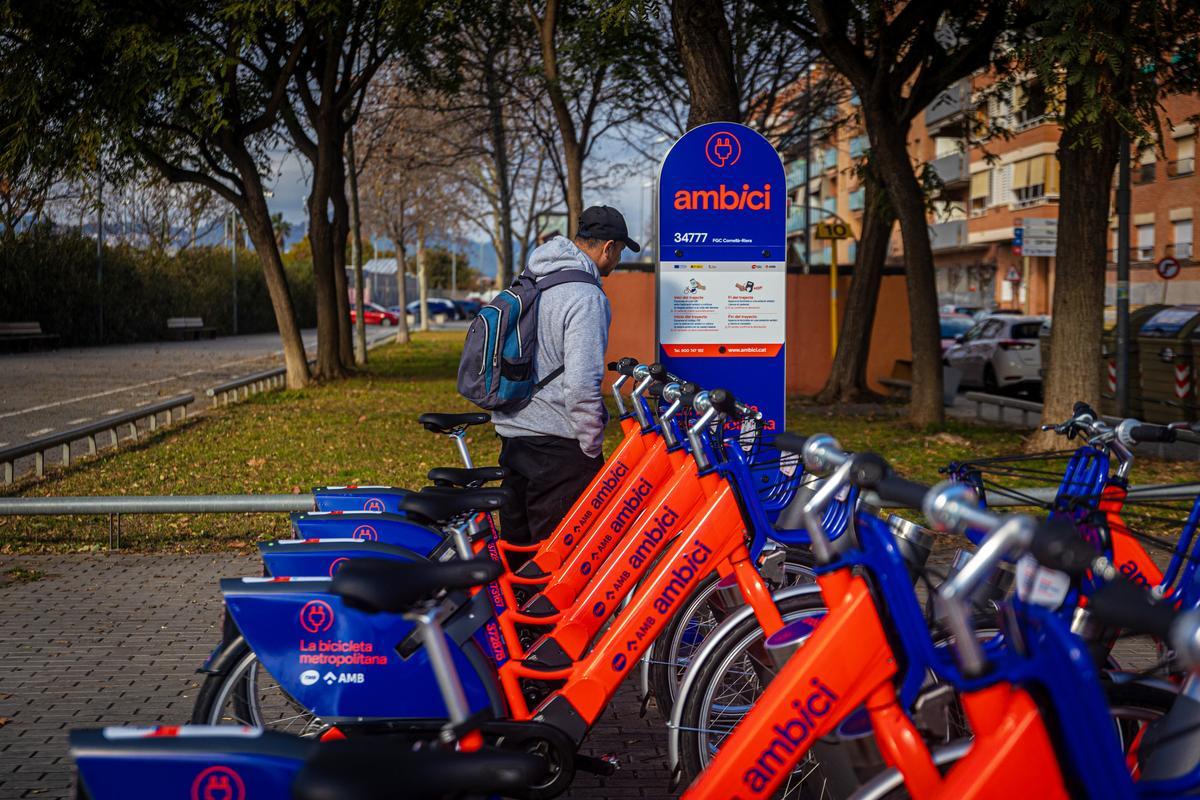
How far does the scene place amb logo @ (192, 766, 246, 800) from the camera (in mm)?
2289

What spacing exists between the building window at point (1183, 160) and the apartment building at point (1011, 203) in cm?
3

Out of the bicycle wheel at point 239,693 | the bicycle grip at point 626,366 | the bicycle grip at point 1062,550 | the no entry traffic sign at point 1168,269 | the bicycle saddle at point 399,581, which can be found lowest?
the bicycle wheel at point 239,693

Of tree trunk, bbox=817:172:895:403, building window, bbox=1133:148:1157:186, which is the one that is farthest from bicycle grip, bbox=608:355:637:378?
A: building window, bbox=1133:148:1157:186

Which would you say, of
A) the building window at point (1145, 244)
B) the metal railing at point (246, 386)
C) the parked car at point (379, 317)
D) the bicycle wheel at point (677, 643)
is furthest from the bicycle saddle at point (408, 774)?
the parked car at point (379, 317)

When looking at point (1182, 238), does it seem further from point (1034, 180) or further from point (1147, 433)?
point (1147, 433)

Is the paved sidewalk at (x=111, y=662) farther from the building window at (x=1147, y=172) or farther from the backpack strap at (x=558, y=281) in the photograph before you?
the building window at (x=1147, y=172)

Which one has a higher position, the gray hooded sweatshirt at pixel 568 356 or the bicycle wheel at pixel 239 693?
the gray hooded sweatshirt at pixel 568 356

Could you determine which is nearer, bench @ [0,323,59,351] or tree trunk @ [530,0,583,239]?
tree trunk @ [530,0,583,239]

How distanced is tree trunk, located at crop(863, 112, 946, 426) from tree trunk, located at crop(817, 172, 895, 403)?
7.24ft

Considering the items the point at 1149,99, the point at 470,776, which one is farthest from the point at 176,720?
the point at 1149,99

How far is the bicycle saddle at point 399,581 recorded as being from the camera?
2.55 meters

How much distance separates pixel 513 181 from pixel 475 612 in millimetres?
39298

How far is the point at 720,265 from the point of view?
24.2 feet

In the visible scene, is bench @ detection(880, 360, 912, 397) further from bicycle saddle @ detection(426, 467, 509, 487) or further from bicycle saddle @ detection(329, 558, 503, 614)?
bicycle saddle @ detection(329, 558, 503, 614)
